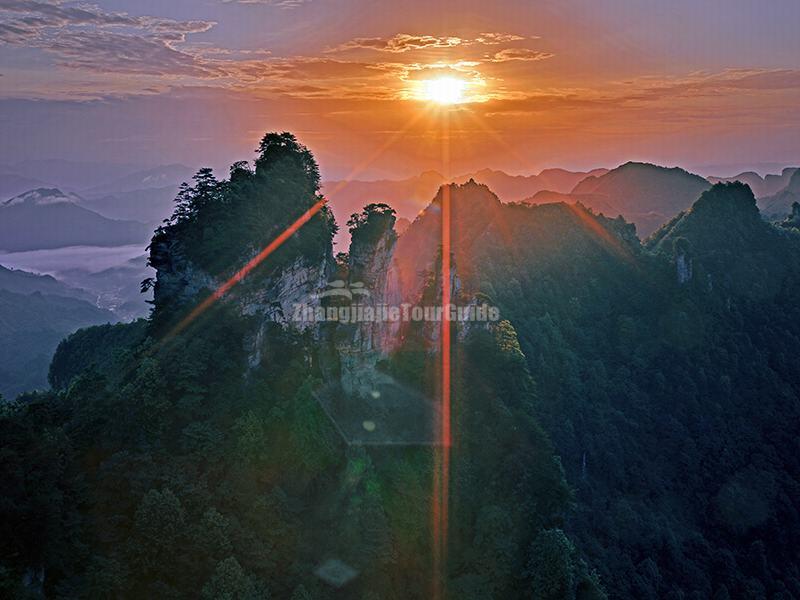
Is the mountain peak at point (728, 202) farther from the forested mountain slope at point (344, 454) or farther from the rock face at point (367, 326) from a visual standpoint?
the rock face at point (367, 326)

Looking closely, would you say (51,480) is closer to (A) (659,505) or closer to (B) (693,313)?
(A) (659,505)

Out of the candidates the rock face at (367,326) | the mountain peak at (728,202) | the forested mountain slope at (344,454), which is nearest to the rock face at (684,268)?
the forested mountain slope at (344,454)

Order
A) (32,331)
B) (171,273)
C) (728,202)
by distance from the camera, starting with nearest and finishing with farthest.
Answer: (171,273)
(728,202)
(32,331)

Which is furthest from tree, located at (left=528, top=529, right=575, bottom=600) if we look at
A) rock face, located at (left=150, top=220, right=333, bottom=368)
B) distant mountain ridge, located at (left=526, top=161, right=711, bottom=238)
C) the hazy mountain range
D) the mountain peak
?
distant mountain ridge, located at (left=526, top=161, right=711, bottom=238)

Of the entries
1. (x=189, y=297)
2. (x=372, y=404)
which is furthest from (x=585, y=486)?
(x=189, y=297)

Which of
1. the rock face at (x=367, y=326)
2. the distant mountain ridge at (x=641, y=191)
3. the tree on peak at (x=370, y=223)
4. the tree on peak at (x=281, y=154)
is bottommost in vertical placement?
the rock face at (x=367, y=326)

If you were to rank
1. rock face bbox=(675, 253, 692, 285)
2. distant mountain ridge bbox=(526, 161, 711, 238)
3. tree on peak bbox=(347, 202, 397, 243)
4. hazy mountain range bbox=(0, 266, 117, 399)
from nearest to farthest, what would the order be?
tree on peak bbox=(347, 202, 397, 243), rock face bbox=(675, 253, 692, 285), hazy mountain range bbox=(0, 266, 117, 399), distant mountain ridge bbox=(526, 161, 711, 238)

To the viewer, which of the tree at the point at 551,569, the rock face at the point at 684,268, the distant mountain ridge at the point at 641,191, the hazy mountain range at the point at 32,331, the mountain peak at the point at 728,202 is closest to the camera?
the tree at the point at 551,569

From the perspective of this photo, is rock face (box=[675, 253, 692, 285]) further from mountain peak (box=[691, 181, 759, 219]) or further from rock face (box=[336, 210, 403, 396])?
rock face (box=[336, 210, 403, 396])

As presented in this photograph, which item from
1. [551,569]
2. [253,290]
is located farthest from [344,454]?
[551,569]

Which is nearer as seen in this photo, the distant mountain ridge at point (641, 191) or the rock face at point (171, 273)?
the rock face at point (171, 273)

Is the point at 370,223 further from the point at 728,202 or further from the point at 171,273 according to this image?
the point at 728,202

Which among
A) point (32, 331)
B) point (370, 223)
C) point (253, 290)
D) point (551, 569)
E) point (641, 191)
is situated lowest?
point (551, 569)

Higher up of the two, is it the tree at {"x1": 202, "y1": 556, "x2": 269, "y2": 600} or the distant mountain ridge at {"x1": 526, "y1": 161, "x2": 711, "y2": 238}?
the distant mountain ridge at {"x1": 526, "y1": 161, "x2": 711, "y2": 238}
